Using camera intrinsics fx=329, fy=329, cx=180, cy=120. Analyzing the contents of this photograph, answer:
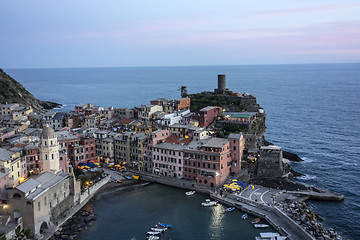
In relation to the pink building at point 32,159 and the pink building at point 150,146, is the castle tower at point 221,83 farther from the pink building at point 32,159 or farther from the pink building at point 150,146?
the pink building at point 32,159

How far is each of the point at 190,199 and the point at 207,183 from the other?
17.3 feet

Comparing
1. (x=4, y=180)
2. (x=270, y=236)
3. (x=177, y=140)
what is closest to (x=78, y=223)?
(x=4, y=180)

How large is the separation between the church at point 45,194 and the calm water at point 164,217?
17.9 ft

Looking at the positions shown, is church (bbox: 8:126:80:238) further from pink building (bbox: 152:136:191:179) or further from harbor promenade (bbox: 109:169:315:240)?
pink building (bbox: 152:136:191:179)

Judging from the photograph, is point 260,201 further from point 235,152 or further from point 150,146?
point 150,146

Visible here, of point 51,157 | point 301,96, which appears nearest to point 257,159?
point 51,157

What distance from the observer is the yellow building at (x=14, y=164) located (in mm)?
53213

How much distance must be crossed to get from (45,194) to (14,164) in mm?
12182

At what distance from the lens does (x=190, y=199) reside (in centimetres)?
6025

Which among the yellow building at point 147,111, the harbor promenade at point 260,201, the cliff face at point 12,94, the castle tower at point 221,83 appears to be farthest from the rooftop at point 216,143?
the cliff face at point 12,94

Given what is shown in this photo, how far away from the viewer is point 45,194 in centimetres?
4797

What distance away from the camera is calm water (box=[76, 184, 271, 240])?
1923 inches

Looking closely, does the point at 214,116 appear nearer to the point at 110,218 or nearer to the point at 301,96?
the point at 110,218

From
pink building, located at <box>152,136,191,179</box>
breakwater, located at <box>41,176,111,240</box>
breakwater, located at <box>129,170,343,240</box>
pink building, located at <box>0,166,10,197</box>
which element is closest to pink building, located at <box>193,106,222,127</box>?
pink building, located at <box>152,136,191,179</box>
